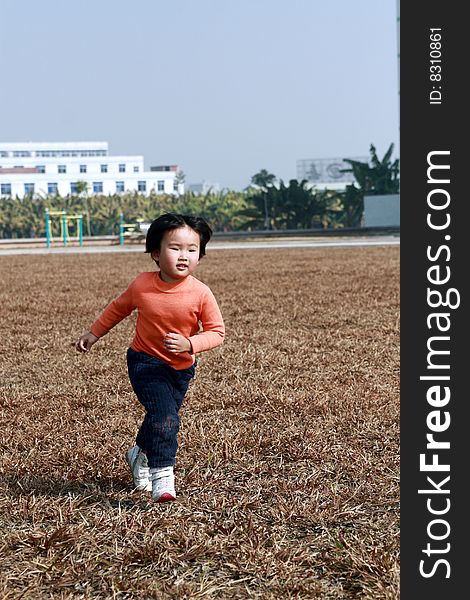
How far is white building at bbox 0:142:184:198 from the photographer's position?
115062 millimetres

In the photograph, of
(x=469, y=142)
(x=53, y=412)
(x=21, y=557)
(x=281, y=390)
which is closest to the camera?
(x=469, y=142)

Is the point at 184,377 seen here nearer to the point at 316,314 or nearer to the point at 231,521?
the point at 231,521

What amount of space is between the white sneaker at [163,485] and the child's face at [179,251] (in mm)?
802

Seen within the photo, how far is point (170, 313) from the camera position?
3.55 metres

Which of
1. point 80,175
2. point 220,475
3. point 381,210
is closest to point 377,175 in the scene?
point 381,210

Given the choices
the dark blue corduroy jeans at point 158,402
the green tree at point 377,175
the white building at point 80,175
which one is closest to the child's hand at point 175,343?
the dark blue corduroy jeans at point 158,402

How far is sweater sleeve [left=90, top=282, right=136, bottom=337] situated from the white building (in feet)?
369

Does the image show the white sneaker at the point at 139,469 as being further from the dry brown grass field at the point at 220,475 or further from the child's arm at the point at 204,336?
the child's arm at the point at 204,336

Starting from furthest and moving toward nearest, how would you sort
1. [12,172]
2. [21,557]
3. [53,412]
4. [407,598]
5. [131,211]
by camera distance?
[12,172], [131,211], [53,412], [21,557], [407,598]

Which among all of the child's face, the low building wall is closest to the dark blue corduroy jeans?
the child's face

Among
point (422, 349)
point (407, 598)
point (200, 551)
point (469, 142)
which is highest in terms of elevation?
point (469, 142)

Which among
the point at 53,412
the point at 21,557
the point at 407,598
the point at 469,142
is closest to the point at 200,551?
the point at 21,557

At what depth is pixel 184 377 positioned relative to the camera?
365 cm

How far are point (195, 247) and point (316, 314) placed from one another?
6473 mm
